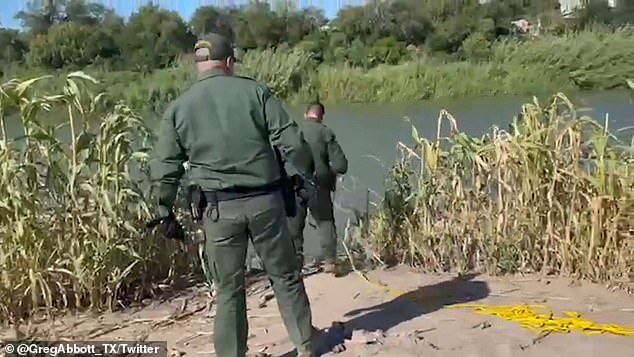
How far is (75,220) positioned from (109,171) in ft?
1.07

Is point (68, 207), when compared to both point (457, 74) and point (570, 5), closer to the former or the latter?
point (457, 74)

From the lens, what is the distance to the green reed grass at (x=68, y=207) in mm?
4668

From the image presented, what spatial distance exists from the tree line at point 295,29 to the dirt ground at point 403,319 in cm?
1800

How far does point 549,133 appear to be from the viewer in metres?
5.36

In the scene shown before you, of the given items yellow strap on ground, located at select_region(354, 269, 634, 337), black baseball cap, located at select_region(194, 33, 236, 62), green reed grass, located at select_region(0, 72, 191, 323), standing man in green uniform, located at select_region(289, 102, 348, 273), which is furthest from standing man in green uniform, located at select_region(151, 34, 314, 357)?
standing man in green uniform, located at select_region(289, 102, 348, 273)

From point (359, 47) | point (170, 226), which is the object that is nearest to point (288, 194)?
point (170, 226)

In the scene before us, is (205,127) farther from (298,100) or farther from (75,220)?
(298,100)

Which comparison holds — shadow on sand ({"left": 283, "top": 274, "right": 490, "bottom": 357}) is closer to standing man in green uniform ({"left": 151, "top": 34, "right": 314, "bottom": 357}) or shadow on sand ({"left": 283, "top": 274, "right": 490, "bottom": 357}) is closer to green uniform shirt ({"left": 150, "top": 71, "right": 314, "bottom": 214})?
standing man in green uniform ({"left": 151, "top": 34, "right": 314, "bottom": 357})

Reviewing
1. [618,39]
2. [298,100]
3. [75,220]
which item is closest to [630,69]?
[618,39]

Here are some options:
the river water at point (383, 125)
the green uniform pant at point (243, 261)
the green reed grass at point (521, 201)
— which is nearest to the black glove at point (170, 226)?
the green uniform pant at point (243, 261)

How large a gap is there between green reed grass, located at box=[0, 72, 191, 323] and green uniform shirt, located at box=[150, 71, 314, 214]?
126 cm

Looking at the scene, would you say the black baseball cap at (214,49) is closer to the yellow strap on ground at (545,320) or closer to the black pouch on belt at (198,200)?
the black pouch on belt at (198,200)

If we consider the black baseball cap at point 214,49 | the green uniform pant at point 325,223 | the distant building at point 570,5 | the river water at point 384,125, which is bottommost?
the river water at point 384,125

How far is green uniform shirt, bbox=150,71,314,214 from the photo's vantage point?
3.69m
